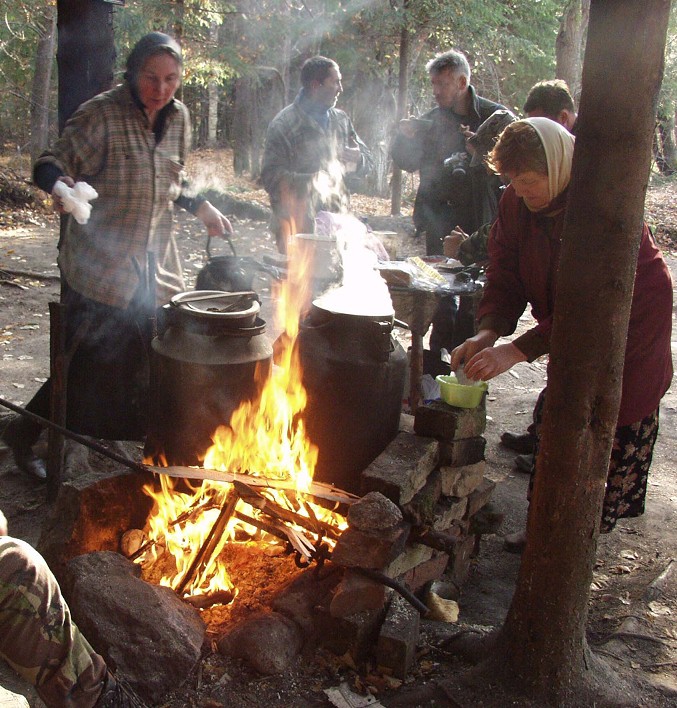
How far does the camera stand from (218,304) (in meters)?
3.78

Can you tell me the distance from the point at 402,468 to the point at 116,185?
2.29 metres

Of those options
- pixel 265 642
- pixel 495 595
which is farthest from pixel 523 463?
pixel 265 642

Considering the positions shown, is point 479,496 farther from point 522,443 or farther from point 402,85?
point 402,85

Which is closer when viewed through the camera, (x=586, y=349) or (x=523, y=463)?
(x=586, y=349)

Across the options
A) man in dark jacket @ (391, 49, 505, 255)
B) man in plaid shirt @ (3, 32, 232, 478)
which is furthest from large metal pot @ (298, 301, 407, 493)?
man in dark jacket @ (391, 49, 505, 255)

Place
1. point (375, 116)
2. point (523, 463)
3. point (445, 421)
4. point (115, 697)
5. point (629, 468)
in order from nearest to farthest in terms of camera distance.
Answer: point (115, 697), point (629, 468), point (445, 421), point (523, 463), point (375, 116)

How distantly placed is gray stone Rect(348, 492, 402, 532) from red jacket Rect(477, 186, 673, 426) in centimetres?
98

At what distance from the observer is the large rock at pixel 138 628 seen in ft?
9.16

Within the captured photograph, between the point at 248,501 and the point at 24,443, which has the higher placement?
the point at 248,501

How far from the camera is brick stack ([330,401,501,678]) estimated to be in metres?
3.06

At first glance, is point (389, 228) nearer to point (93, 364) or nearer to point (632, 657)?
point (93, 364)

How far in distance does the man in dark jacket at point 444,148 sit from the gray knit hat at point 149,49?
3.41 metres

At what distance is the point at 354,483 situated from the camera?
12.8 ft

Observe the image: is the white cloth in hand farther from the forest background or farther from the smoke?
the forest background
